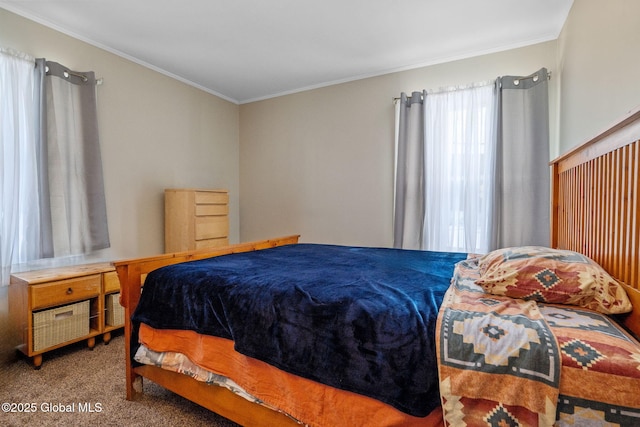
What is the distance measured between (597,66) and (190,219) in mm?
3384

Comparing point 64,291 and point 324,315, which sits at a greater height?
point 324,315

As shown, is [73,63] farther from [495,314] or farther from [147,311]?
[495,314]

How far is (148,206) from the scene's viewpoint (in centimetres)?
329

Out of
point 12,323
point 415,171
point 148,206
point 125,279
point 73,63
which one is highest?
point 73,63

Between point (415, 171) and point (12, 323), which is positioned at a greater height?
point (415, 171)

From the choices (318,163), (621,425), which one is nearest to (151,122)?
(318,163)

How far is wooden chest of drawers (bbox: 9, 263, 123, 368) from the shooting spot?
6.89 feet

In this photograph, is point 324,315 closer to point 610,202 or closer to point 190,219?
point 610,202

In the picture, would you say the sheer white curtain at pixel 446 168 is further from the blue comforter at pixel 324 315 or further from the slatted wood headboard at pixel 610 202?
the blue comforter at pixel 324 315

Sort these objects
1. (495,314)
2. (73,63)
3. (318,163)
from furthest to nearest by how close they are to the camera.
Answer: (318,163), (73,63), (495,314)

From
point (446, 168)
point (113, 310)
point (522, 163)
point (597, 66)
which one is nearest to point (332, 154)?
point (446, 168)

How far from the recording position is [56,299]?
7.22ft

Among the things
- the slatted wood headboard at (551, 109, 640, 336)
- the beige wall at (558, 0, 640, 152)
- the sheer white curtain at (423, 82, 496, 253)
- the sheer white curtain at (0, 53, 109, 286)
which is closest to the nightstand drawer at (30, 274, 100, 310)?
the sheer white curtain at (0, 53, 109, 286)

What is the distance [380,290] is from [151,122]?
3084 millimetres
